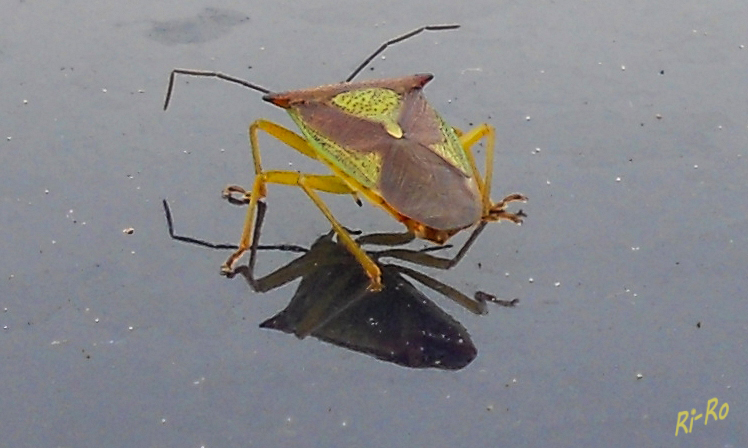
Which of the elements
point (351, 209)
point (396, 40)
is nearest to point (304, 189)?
point (351, 209)

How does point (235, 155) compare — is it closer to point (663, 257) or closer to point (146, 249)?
point (146, 249)

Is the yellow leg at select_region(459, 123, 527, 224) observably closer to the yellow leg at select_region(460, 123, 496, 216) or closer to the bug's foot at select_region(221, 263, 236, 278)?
the yellow leg at select_region(460, 123, 496, 216)

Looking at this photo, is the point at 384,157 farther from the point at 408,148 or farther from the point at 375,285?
the point at 375,285

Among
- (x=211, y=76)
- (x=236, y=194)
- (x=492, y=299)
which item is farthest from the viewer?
(x=211, y=76)

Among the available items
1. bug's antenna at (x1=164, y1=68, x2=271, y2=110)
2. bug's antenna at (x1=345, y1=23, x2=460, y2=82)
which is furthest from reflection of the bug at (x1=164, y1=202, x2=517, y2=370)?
bug's antenna at (x1=345, y1=23, x2=460, y2=82)

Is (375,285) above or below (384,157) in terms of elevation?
below
